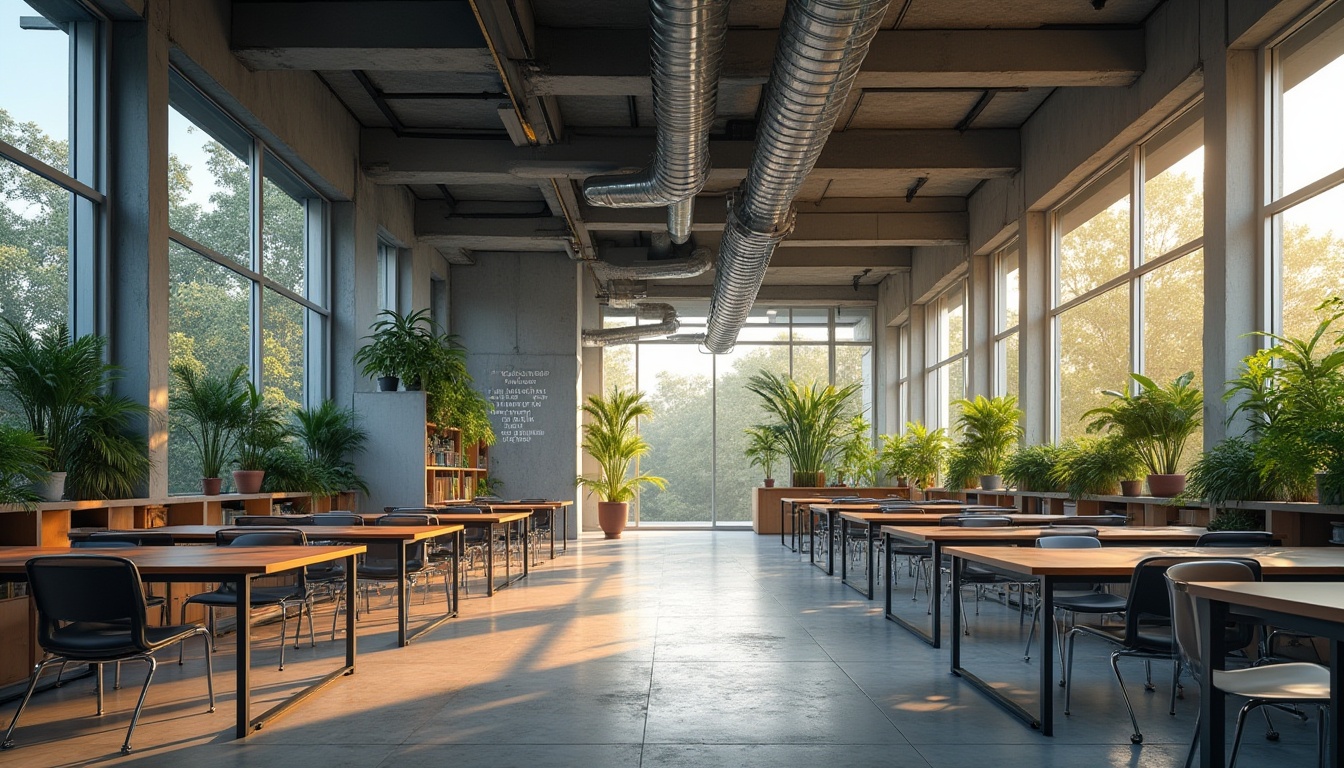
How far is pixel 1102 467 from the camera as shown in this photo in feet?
28.6

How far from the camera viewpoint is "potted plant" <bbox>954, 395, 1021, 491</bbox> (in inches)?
476

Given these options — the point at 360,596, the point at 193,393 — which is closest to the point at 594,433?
the point at 360,596

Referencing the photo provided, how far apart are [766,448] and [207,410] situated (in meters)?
11.1

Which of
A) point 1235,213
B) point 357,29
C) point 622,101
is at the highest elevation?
point 622,101

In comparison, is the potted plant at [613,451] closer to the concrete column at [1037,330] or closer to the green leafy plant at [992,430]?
the green leafy plant at [992,430]

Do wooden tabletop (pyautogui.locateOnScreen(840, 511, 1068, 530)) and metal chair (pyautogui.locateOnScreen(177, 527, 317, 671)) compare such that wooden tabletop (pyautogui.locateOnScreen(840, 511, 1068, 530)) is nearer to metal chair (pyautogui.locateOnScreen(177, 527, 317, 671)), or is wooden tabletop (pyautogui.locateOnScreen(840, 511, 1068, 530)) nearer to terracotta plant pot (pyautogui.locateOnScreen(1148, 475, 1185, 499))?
terracotta plant pot (pyautogui.locateOnScreen(1148, 475, 1185, 499))

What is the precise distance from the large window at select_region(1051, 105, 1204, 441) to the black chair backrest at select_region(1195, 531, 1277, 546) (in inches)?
134

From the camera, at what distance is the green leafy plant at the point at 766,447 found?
17.7 metres

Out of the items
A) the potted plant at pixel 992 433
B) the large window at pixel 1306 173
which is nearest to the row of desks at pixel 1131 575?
the large window at pixel 1306 173

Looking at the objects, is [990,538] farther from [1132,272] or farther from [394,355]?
[394,355]

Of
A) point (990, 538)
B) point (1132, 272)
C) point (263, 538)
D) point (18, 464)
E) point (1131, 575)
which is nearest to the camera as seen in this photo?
point (1131, 575)

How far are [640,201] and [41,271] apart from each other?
17.5 ft

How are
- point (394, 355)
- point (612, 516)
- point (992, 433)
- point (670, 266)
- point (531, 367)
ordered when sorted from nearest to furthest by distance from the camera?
point (394, 355) < point (992, 433) < point (670, 266) < point (531, 367) < point (612, 516)

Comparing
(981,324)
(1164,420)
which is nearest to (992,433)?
(981,324)
